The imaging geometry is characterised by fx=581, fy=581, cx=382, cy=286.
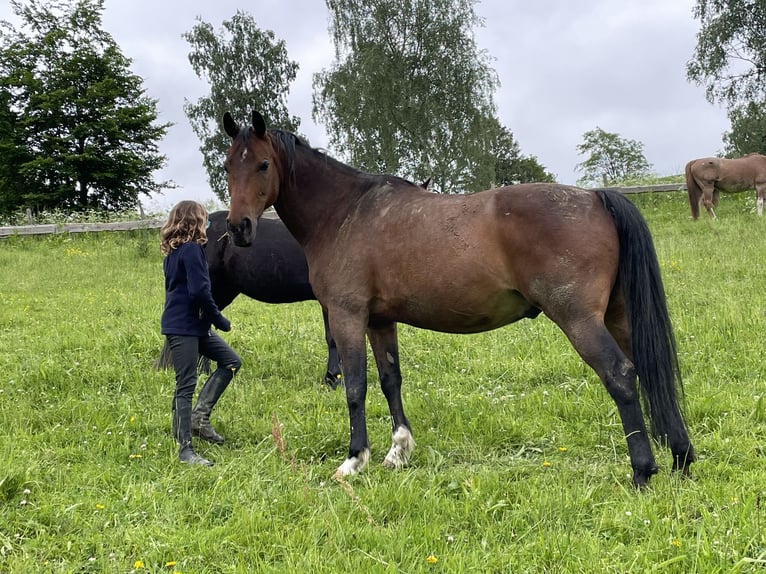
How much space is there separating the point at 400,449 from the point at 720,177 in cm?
1652

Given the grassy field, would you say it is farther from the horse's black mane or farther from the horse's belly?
the horse's black mane

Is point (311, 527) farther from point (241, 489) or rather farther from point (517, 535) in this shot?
point (517, 535)

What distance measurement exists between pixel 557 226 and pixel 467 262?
0.61 meters

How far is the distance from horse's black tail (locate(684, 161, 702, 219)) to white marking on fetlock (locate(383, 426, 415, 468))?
15.5 meters

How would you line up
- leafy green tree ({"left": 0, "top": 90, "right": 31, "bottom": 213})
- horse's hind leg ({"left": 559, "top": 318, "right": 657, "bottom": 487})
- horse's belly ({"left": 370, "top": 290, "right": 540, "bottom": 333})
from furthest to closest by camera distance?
1. leafy green tree ({"left": 0, "top": 90, "right": 31, "bottom": 213})
2. horse's belly ({"left": 370, "top": 290, "right": 540, "bottom": 333})
3. horse's hind leg ({"left": 559, "top": 318, "right": 657, "bottom": 487})

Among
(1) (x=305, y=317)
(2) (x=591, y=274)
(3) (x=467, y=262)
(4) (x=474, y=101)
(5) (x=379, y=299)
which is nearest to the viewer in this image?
(2) (x=591, y=274)

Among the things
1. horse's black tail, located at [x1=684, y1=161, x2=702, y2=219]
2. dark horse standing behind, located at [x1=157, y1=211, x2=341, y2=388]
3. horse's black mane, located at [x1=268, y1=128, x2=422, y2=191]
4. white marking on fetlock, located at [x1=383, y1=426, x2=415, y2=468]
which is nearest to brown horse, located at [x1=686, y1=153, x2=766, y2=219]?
horse's black tail, located at [x1=684, y1=161, x2=702, y2=219]

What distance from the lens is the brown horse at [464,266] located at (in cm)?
356

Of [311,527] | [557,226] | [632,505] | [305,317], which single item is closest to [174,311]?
[311,527]

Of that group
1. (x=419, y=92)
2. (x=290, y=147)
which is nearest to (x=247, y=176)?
(x=290, y=147)

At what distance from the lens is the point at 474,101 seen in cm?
3142

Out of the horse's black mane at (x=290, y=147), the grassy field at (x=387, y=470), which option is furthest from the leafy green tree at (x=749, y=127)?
the horse's black mane at (x=290, y=147)

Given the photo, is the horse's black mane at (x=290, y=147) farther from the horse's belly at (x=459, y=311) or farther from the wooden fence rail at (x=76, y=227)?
the wooden fence rail at (x=76, y=227)

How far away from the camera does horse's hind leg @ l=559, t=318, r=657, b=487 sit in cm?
348
